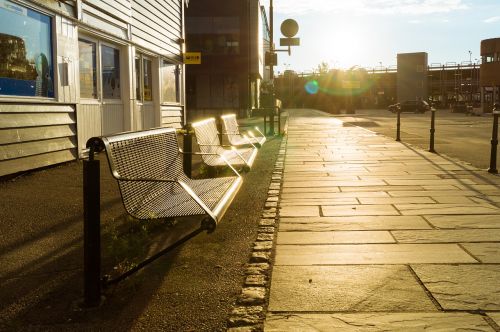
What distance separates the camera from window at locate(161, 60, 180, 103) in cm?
1839

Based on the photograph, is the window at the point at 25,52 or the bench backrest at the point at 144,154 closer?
the bench backrest at the point at 144,154

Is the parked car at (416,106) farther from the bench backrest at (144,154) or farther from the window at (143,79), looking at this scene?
the bench backrest at (144,154)

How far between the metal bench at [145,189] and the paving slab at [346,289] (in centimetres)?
62

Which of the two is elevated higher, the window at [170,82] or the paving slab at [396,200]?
the window at [170,82]

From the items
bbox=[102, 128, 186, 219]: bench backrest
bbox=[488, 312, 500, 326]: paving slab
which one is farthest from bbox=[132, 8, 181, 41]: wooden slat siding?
bbox=[488, 312, 500, 326]: paving slab

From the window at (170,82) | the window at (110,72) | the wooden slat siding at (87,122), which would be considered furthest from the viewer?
the window at (170,82)

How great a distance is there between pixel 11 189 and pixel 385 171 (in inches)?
225

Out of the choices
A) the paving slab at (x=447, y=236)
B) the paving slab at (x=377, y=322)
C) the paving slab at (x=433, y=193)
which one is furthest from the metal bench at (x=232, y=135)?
the paving slab at (x=377, y=322)

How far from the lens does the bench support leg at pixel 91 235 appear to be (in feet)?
11.2

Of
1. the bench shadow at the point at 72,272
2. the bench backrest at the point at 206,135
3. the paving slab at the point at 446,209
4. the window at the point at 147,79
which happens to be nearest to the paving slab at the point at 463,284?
the bench shadow at the point at 72,272

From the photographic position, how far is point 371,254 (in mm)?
4535

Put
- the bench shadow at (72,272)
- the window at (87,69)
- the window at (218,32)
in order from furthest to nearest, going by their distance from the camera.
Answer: the window at (218,32)
the window at (87,69)
the bench shadow at (72,272)

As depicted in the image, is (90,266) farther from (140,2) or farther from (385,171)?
(140,2)

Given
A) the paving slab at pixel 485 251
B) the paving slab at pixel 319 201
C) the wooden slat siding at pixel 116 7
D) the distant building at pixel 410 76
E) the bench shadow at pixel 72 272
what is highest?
the distant building at pixel 410 76
